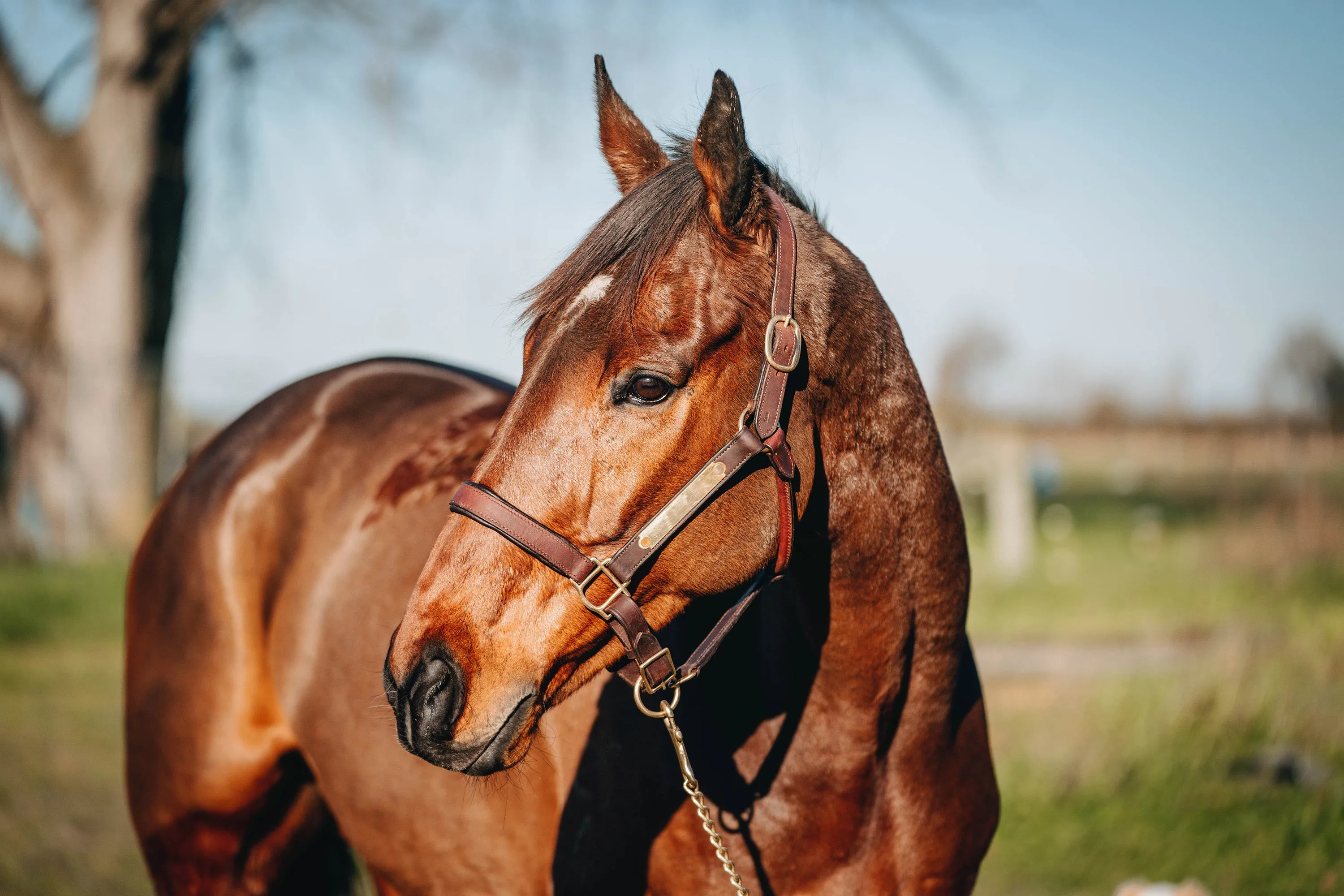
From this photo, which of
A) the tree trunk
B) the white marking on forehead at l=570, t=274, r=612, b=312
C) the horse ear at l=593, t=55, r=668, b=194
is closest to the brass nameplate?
the white marking on forehead at l=570, t=274, r=612, b=312

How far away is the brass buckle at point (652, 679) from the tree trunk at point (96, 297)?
33.4 ft

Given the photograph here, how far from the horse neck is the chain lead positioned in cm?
29

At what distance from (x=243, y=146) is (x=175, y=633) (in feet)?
31.1

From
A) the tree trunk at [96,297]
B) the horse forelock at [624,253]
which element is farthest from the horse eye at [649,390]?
the tree trunk at [96,297]

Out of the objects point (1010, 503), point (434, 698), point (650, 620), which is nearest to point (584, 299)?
point (650, 620)

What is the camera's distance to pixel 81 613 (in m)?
8.32

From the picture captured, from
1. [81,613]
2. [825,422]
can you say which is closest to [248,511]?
[825,422]

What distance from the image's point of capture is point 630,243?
168cm

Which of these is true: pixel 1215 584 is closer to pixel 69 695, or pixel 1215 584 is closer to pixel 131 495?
pixel 69 695

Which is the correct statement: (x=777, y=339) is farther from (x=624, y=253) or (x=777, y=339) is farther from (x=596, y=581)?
(x=596, y=581)

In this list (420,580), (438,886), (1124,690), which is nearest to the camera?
(420,580)

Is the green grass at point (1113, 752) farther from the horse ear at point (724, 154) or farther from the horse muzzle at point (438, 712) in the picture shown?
the horse ear at point (724, 154)

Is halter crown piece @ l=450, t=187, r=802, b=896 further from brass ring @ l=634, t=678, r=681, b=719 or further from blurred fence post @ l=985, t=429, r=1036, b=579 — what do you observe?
blurred fence post @ l=985, t=429, r=1036, b=579

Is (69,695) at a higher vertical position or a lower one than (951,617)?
lower
